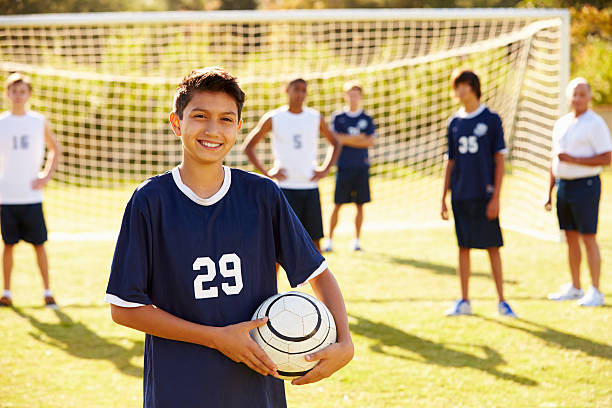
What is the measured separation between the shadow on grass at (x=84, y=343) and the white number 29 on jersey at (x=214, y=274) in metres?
2.71

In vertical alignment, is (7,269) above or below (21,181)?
below

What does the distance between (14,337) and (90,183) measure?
879 centimetres

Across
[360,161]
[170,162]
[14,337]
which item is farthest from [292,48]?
[14,337]

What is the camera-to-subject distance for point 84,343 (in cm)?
512

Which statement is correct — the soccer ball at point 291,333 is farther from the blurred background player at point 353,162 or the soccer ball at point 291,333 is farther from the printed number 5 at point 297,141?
the blurred background player at point 353,162

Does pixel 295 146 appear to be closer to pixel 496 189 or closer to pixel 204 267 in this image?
pixel 496 189

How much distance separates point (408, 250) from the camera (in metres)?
8.79

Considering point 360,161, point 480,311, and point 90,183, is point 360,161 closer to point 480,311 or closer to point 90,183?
point 480,311

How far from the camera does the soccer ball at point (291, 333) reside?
6.53ft

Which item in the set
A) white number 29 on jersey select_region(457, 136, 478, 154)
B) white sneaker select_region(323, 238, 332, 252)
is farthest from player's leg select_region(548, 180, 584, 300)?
white sneaker select_region(323, 238, 332, 252)

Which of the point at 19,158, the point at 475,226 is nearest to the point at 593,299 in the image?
the point at 475,226

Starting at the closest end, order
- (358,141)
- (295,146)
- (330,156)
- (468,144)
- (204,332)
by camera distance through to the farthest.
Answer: (204,332) < (468,144) < (295,146) < (330,156) < (358,141)

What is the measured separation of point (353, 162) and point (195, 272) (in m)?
6.84

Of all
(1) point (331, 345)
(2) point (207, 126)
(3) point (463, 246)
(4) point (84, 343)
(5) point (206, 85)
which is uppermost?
(5) point (206, 85)
